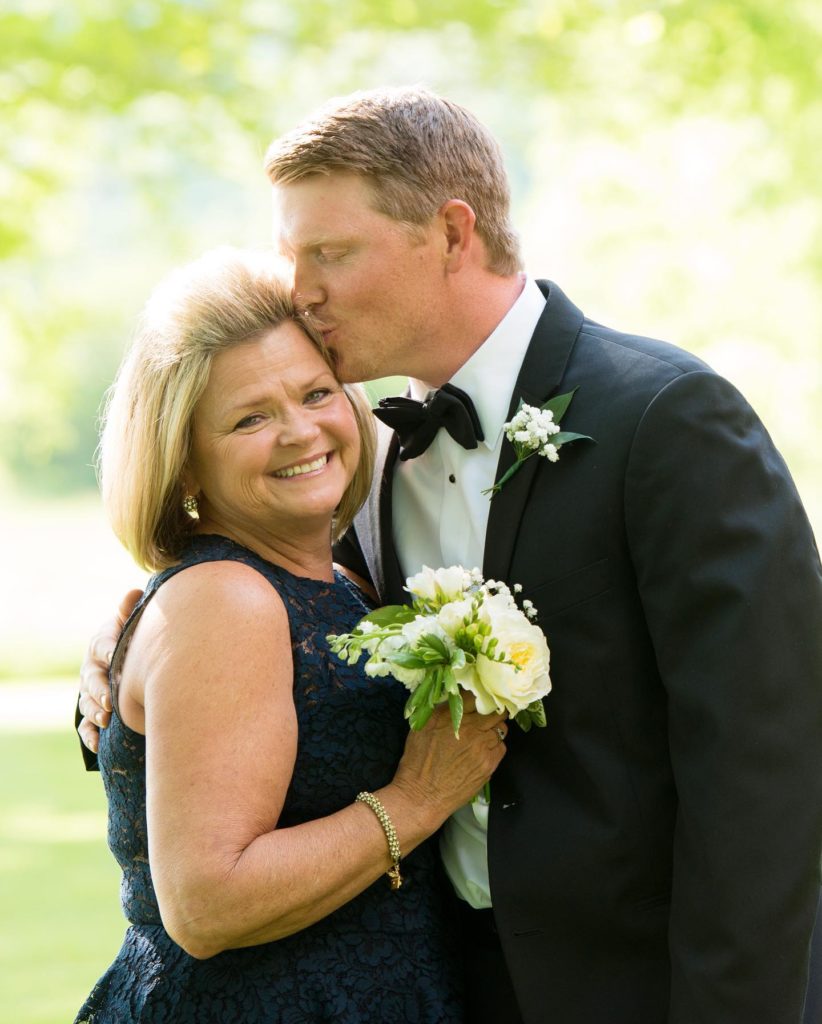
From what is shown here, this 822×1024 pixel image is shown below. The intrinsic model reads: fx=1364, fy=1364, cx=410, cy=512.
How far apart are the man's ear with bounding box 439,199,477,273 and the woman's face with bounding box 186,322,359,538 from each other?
407mm

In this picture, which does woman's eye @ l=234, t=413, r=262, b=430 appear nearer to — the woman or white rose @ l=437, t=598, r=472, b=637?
the woman

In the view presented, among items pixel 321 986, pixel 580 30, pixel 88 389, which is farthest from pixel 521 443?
pixel 88 389

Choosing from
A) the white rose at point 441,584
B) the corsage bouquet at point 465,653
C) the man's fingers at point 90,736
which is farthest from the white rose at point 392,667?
the man's fingers at point 90,736

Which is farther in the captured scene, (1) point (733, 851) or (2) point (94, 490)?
(2) point (94, 490)

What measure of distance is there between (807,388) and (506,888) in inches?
395

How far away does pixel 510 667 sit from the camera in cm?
272

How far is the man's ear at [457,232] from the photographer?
3.26m

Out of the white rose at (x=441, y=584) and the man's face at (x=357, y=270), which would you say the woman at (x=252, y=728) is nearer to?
the man's face at (x=357, y=270)

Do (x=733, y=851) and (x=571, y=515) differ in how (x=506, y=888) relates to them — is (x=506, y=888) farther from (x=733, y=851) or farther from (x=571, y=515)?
(x=571, y=515)

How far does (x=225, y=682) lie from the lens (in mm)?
2766

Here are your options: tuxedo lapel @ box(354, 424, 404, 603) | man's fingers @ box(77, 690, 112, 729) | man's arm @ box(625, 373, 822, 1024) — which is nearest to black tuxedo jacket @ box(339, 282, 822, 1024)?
man's arm @ box(625, 373, 822, 1024)

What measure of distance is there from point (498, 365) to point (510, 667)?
2.84ft

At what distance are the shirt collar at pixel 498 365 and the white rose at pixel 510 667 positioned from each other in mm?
579

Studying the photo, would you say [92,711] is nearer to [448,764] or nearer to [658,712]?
[448,764]
